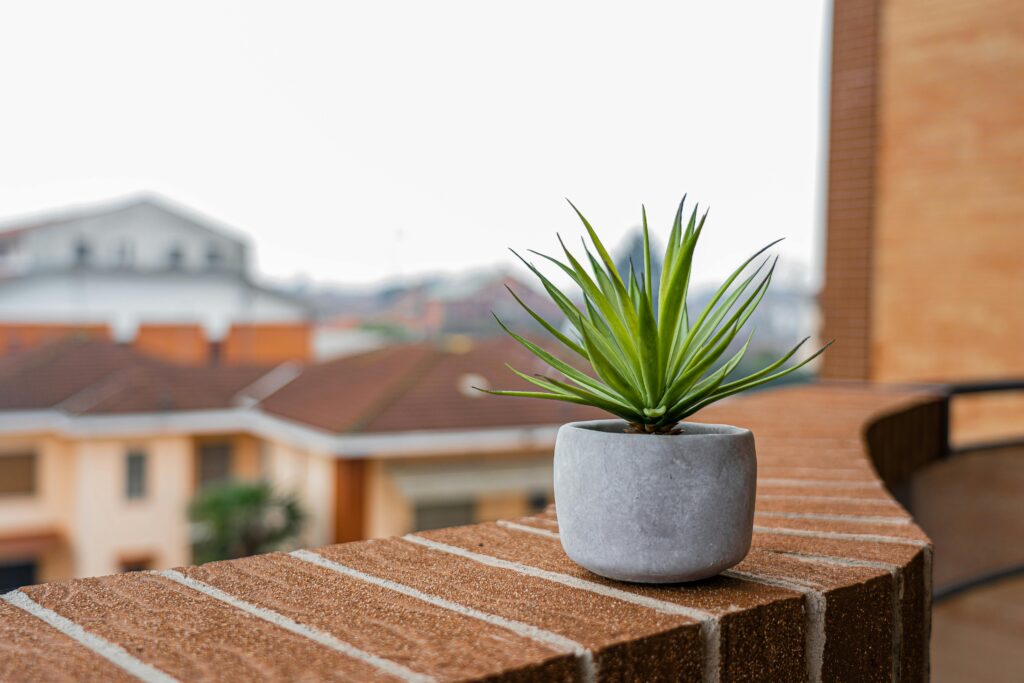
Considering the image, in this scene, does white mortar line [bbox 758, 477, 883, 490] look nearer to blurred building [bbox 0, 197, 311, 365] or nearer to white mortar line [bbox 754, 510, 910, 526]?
white mortar line [bbox 754, 510, 910, 526]

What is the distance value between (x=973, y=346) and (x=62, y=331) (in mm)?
22811

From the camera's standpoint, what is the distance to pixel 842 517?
102cm

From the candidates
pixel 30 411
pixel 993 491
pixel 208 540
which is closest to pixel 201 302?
pixel 30 411

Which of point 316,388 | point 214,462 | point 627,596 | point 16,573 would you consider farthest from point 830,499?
point 16,573

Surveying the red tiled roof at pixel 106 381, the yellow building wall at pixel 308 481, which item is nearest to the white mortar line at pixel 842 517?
the yellow building wall at pixel 308 481

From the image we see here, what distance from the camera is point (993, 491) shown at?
8.82 ft

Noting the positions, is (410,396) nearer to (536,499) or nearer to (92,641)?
(536,499)

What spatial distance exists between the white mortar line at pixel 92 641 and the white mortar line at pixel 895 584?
551 millimetres

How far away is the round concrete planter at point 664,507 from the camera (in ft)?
2.44

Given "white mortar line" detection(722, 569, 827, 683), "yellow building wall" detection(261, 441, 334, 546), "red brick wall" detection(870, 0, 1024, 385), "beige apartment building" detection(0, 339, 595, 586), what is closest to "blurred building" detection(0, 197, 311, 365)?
"beige apartment building" detection(0, 339, 595, 586)

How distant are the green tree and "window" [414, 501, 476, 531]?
227cm

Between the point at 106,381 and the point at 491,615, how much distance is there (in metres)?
20.7

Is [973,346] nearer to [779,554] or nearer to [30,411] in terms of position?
[779,554]

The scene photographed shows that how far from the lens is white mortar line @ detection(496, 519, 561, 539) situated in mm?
948
